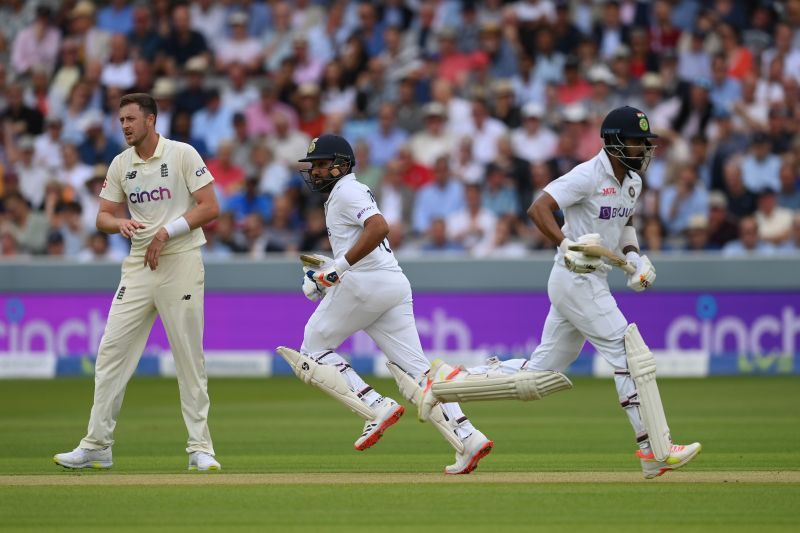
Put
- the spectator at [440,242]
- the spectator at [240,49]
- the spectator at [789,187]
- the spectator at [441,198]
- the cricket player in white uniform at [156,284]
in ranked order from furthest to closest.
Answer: the spectator at [240,49] → the spectator at [441,198] → the spectator at [440,242] → the spectator at [789,187] → the cricket player in white uniform at [156,284]

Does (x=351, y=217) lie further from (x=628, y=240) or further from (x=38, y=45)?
(x=38, y=45)

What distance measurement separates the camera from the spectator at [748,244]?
Result: 14984 mm

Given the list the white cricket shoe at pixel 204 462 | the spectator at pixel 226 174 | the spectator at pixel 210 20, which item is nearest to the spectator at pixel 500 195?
the spectator at pixel 226 174

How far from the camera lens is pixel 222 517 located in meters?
6.16

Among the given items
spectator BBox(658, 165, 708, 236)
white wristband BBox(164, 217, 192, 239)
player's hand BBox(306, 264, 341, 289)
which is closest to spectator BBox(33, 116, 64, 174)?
spectator BBox(658, 165, 708, 236)

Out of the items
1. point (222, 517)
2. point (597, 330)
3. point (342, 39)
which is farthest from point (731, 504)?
point (342, 39)

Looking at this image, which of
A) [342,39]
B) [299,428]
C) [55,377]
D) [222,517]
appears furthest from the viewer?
[342,39]

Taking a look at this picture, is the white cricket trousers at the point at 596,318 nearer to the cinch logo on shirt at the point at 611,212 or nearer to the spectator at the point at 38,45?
the cinch logo on shirt at the point at 611,212

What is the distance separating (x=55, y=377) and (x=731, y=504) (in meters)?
10.6

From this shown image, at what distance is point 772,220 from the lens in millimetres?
15203

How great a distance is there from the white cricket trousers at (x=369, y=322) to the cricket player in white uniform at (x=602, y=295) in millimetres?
274

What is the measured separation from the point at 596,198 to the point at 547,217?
352 mm

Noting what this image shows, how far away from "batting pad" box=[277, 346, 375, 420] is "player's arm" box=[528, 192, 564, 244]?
143 cm

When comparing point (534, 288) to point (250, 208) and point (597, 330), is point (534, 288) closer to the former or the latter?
point (250, 208)
